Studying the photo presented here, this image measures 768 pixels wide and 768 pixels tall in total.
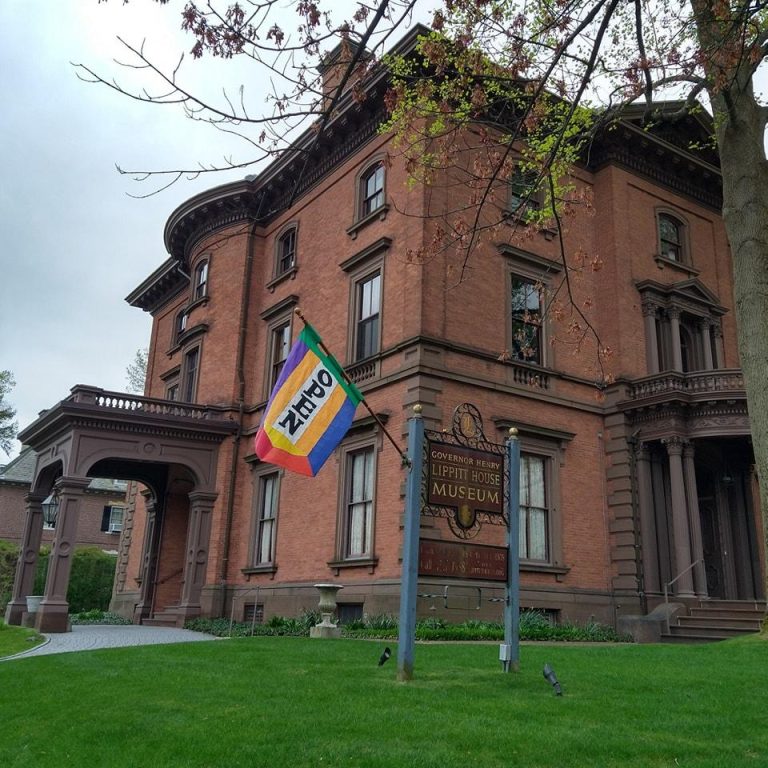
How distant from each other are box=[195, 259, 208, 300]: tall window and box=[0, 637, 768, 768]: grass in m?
18.3

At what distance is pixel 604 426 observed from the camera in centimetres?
2019

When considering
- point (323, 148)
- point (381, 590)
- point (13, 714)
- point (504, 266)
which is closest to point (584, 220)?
point (504, 266)

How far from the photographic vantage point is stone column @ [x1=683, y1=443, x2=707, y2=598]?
18.1 metres

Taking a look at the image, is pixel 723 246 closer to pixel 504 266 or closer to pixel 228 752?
pixel 504 266

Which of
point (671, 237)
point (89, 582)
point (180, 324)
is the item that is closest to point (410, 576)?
point (671, 237)

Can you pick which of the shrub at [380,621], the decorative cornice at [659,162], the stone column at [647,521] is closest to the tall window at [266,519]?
the shrub at [380,621]

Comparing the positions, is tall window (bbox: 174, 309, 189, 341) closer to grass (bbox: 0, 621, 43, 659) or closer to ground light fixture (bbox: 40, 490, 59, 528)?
ground light fixture (bbox: 40, 490, 59, 528)

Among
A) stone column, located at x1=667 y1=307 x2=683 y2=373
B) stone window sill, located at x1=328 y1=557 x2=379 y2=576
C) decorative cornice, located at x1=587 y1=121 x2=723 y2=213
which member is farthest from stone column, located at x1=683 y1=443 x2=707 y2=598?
decorative cornice, located at x1=587 y1=121 x2=723 y2=213

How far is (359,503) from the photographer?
61.0ft

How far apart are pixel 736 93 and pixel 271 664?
8959 mm

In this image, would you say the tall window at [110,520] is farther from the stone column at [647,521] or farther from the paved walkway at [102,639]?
A: the stone column at [647,521]

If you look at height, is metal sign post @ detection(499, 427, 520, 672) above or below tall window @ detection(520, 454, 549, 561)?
below

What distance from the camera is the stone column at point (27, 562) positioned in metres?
21.0

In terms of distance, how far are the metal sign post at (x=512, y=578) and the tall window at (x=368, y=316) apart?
10.1 m
